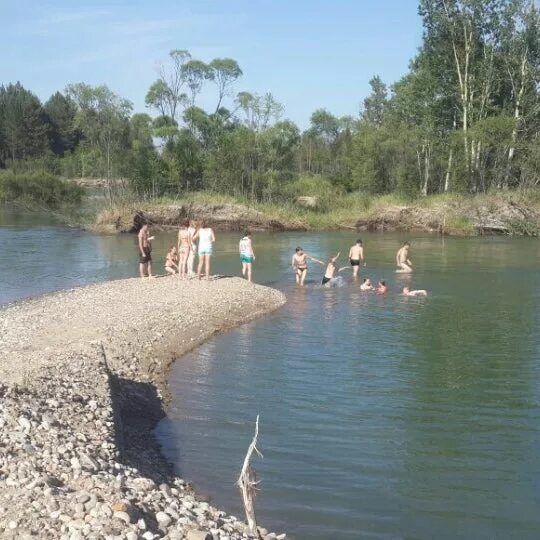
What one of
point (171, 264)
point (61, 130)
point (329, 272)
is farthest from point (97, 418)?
point (61, 130)

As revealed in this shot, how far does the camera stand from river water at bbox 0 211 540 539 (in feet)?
25.7

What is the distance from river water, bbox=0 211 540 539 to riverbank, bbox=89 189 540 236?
23896 millimetres

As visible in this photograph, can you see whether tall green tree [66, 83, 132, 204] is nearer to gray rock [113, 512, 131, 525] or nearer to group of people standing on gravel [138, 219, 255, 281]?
group of people standing on gravel [138, 219, 255, 281]

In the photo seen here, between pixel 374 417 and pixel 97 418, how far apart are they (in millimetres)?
4427

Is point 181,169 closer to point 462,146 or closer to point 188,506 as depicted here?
point 462,146

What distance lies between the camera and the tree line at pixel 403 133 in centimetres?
→ 5116

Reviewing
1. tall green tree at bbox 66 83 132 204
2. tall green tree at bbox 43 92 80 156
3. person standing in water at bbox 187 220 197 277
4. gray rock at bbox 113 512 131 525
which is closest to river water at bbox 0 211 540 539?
gray rock at bbox 113 512 131 525

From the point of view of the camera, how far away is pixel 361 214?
5059 cm

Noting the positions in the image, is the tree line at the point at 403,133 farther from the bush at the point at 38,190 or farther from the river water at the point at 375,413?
the river water at the point at 375,413

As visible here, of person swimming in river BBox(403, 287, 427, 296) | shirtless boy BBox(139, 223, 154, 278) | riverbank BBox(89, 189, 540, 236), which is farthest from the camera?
riverbank BBox(89, 189, 540, 236)

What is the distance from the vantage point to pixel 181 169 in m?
58.3

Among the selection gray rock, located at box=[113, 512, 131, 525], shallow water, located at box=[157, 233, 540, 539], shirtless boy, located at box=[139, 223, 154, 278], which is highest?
shirtless boy, located at box=[139, 223, 154, 278]

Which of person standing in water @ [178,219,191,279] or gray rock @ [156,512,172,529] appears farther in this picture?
person standing in water @ [178,219,191,279]

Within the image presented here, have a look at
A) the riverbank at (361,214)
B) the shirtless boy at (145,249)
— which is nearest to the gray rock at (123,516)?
the shirtless boy at (145,249)
